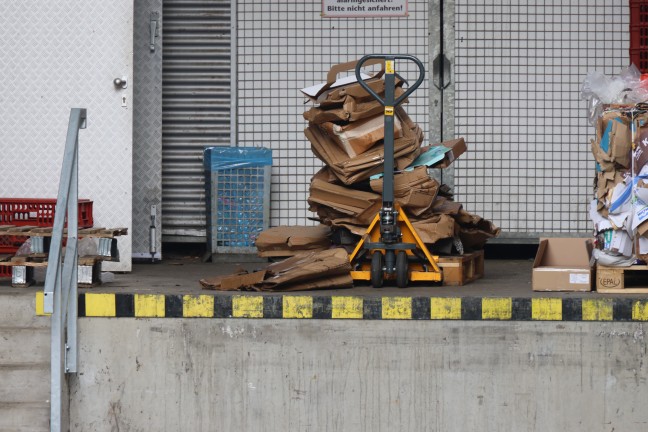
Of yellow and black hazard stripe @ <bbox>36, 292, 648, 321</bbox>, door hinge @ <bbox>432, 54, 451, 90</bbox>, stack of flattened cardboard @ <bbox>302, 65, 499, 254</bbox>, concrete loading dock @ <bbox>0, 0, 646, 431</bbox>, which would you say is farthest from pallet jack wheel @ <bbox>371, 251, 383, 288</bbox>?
door hinge @ <bbox>432, 54, 451, 90</bbox>

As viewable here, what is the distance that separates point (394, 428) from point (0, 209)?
119 inches

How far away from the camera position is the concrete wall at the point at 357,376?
6.44 metres

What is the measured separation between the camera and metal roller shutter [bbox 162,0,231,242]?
30.4ft

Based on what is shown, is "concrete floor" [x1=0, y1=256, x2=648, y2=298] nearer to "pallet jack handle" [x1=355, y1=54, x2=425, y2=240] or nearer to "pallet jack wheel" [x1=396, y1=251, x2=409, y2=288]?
"pallet jack wheel" [x1=396, y1=251, x2=409, y2=288]

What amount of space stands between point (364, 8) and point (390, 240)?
2835mm

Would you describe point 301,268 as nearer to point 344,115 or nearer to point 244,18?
point 344,115

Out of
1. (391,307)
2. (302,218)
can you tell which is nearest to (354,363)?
(391,307)

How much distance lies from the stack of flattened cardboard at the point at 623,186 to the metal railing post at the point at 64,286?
3.08 meters

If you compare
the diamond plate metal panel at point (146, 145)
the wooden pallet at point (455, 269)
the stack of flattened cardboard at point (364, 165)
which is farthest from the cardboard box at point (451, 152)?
the diamond plate metal panel at point (146, 145)

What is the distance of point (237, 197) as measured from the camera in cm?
914

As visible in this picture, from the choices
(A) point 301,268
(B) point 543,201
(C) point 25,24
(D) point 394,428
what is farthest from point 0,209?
(B) point 543,201

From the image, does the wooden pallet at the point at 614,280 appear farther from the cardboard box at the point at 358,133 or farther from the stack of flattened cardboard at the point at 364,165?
the cardboard box at the point at 358,133

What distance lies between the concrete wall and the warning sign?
3.46 m

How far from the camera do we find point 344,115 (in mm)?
7266
